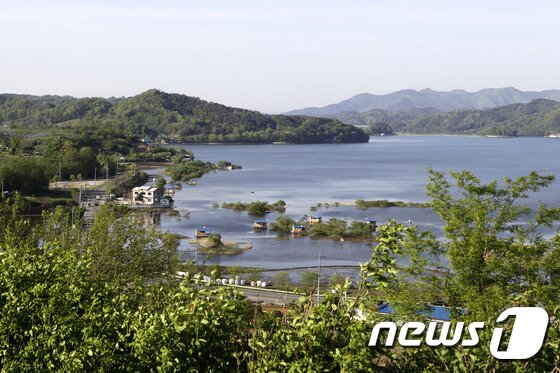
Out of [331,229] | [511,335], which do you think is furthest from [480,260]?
[331,229]

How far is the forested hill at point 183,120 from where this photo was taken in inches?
3501

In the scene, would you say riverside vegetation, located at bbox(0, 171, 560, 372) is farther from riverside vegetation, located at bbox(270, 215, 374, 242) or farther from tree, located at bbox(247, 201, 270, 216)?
tree, located at bbox(247, 201, 270, 216)

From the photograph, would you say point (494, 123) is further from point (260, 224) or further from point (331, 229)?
point (331, 229)

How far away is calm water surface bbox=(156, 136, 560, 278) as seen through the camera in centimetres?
2367

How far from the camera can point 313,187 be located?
43.2m

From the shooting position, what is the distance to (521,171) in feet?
173

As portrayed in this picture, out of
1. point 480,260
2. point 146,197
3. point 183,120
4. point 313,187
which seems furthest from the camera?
point 183,120

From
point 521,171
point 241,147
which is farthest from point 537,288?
point 241,147

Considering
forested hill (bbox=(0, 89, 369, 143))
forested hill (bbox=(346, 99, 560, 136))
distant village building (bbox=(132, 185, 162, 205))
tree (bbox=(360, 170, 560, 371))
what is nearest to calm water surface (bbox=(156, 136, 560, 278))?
distant village building (bbox=(132, 185, 162, 205))

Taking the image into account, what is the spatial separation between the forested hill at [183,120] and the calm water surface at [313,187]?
8456mm

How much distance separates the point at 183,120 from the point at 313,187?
171 ft

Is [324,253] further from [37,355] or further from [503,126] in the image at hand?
[503,126]

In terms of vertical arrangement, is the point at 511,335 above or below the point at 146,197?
above

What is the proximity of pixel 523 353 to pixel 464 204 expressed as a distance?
379 centimetres
